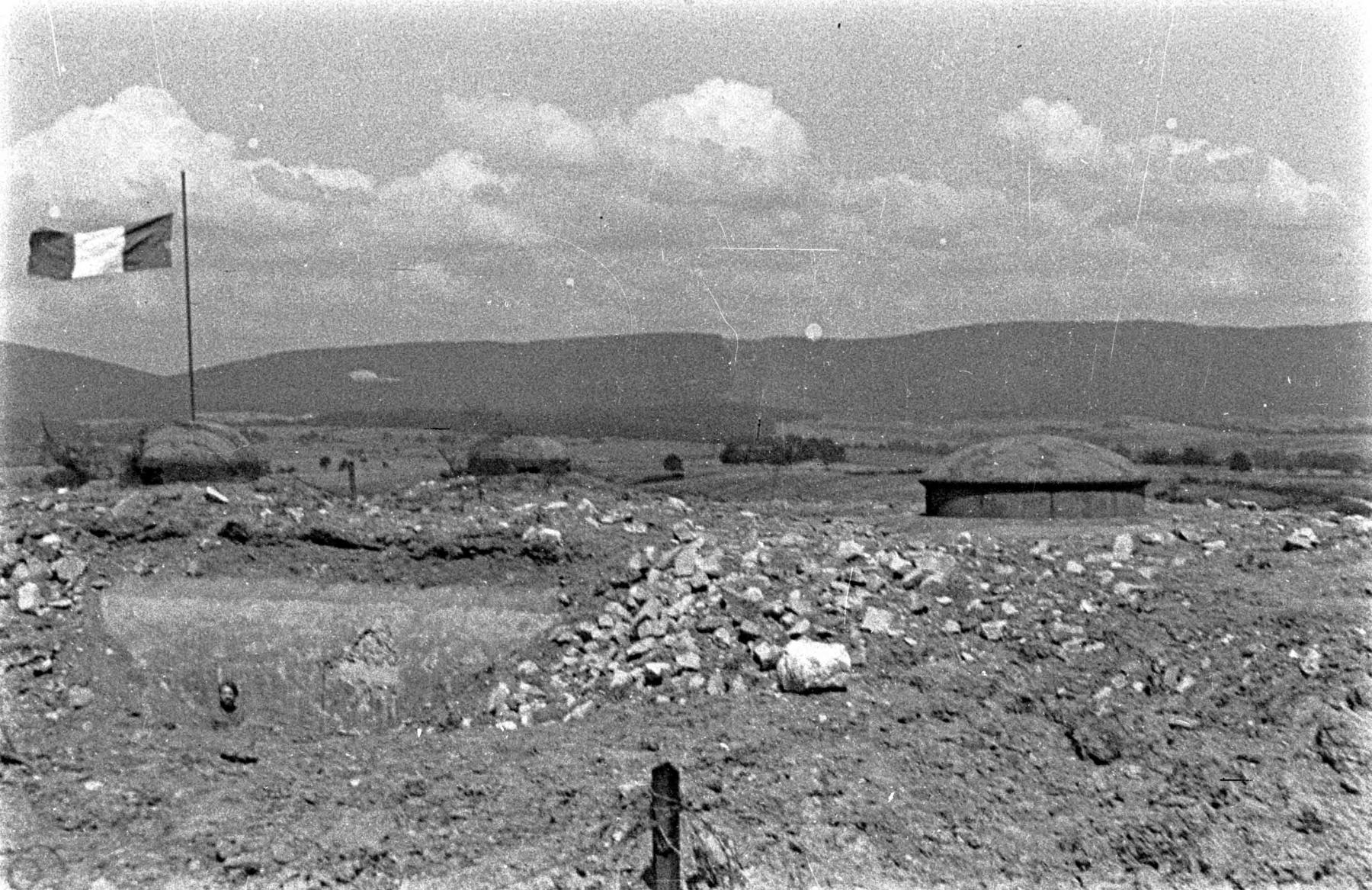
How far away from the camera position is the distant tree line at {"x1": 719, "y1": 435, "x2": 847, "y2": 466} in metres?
15.5

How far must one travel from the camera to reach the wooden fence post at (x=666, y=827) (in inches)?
224

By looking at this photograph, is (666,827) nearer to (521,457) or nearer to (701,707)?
(701,707)

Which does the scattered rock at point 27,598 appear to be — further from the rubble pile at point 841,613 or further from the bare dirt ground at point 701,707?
the rubble pile at point 841,613

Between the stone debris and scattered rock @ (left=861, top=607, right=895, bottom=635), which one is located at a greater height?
the stone debris

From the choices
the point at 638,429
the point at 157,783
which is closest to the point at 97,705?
the point at 157,783

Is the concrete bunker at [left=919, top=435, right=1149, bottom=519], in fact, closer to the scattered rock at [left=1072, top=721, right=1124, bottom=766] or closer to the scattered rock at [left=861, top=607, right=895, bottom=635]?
the scattered rock at [left=861, top=607, right=895, bottom=635]

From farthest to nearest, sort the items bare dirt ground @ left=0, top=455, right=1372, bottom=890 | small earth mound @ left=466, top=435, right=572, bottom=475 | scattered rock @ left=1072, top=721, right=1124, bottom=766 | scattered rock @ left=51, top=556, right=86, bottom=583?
1. small earth mound @ left=466, top=435, right=572, bottom=475
2. scattered rock @ left=51, top=556, right=86, bottom=583
3. scattered rock @ left=1072, top=721, right=1124, bottom=766
4. bare dirt ground @ left=0, top=455, right=1372, bottom=890

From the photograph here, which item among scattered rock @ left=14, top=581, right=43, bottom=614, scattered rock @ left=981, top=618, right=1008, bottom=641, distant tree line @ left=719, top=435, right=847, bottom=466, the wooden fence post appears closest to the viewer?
the wooden fence post

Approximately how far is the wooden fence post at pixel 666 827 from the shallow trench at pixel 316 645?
3774mm

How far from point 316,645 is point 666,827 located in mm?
4827

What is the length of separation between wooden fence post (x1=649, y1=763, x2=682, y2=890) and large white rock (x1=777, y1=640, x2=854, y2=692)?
2.48m

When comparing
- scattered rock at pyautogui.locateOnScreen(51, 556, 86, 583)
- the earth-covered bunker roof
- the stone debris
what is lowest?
scattered rock at pyautogui.locateOnScreen(51, 556, 86, 583)

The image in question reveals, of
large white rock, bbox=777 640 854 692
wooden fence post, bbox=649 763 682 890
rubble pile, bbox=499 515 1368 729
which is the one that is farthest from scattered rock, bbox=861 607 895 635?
wooden fence post, bbox=649 763 682 890

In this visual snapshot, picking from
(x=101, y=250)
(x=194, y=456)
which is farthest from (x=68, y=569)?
(x=101, y=250)
